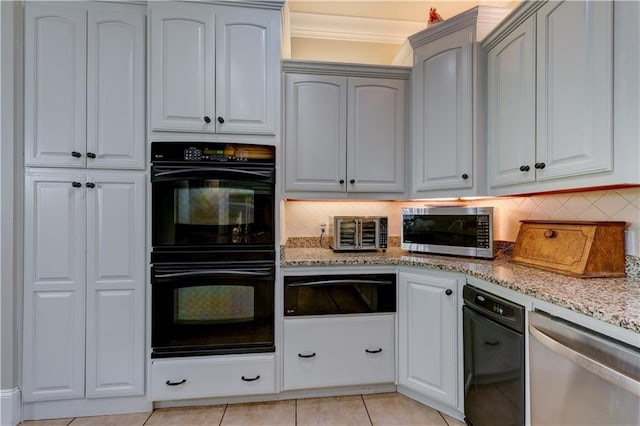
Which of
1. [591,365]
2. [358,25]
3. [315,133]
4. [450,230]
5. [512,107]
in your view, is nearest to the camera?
[591,365]

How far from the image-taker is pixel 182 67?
1.77 metres

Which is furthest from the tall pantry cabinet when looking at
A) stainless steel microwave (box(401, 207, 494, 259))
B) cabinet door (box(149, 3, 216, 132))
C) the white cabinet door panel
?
stainless steel microwave (box(401, 207, 494, 259))

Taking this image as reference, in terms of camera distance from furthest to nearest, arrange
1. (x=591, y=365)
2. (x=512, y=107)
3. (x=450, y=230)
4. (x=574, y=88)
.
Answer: (x=450, y=230) < (x=512, y=107) < (x=574, y=88) < (x=591, y=365)

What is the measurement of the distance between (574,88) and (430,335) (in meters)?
1.45

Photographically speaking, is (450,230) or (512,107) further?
(450,230)

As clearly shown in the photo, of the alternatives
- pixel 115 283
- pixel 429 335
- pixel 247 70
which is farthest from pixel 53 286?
pixel 429 335

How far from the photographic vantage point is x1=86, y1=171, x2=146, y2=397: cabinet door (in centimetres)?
171

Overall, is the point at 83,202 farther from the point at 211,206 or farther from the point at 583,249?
the point at 583,249

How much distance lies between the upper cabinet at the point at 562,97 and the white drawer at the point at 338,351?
121 centimetres

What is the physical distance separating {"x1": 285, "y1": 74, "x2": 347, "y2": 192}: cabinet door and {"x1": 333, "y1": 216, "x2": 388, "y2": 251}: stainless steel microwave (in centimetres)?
27

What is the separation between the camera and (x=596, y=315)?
91 cm

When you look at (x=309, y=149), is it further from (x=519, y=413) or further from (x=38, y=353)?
Answer: (x=38, y=353)

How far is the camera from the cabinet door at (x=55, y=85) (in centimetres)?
167

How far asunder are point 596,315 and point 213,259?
1.76 meters
